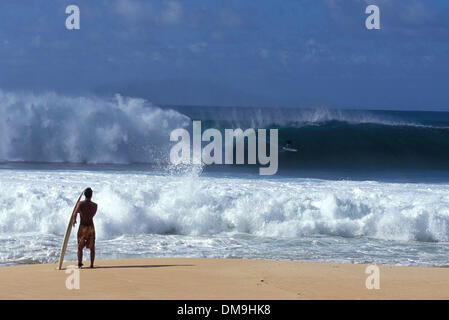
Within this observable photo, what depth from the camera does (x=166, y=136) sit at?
26344 mm

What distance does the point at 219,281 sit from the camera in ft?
24.3

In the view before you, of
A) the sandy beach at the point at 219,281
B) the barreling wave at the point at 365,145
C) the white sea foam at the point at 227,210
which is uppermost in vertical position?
the barreling wave at the point at 365,145

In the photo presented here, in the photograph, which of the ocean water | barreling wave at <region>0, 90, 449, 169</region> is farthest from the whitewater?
barreling wave at <region>0, 90, 449, 169</region>

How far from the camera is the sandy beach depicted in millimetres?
6777

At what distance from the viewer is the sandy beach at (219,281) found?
678 centimetres

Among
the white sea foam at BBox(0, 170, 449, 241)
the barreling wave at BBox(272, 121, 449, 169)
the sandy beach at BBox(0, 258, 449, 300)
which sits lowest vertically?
the sandy beach at BBox(0, 258, 449, 300)

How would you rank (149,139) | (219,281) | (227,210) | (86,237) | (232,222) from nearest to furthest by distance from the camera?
(219,281), (86,237), (232,222), (227,210), (149,139)

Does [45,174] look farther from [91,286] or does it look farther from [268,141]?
[268,141]

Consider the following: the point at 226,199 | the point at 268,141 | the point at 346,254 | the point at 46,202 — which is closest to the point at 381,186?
the point at 226,199

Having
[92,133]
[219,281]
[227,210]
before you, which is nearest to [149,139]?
[92,133]

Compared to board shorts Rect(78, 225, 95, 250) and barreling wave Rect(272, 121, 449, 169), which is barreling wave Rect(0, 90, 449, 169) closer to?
barreling wave Rect(272, 121, 449, 169)

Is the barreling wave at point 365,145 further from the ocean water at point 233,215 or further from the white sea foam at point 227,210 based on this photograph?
the white sea foam at point 227,210

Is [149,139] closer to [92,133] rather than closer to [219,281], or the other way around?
[92,133]

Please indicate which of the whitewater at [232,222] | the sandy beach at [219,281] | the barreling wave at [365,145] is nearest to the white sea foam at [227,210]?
the whitewater at [232,222]
